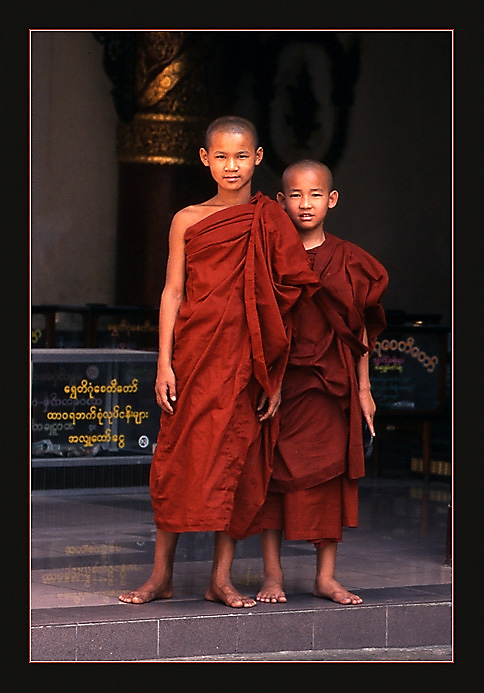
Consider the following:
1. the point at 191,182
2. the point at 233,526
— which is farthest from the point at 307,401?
the point at 191,182

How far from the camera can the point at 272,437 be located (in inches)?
187

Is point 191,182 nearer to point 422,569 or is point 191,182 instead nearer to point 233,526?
point 422,569

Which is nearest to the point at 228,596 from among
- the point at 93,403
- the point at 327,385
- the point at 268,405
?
the point at 268,405

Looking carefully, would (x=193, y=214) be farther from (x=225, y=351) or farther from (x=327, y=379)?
(x=327, y=379)

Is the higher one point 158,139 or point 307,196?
point 158,139

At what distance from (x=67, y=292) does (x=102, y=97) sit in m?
1.31

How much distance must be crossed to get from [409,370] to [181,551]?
340 cm

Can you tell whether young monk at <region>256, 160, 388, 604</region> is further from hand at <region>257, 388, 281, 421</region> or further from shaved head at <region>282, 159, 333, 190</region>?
hand at <region>257, 388, 281, 421</region>

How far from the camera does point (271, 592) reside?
4793 millimetres

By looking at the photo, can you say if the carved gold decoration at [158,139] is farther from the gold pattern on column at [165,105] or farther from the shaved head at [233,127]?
the shaved head at [233,127]

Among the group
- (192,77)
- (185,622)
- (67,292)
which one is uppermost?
(192,77)

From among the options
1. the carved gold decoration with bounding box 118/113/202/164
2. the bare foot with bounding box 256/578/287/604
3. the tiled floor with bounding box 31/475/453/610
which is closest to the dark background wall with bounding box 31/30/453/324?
the carved gold decoration with bounding box 118/113/202/164

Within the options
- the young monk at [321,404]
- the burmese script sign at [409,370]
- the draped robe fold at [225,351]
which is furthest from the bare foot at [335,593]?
the burmese script sign at [409,370]

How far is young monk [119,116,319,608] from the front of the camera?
4547 mm
